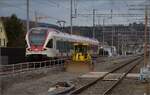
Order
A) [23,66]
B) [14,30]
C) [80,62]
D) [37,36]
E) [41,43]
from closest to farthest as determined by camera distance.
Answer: [23,66]
[41,43]
[80,62]
[37,36]
[14,30]

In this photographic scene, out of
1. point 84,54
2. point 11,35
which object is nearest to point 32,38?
point 84,54

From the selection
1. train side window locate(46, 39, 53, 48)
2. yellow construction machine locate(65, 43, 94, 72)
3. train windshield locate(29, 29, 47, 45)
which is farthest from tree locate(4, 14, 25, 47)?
train side window locate(46, 39, 53, 48)

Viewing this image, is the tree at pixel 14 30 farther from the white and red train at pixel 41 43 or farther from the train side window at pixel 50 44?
the train side window at pixel 50 44

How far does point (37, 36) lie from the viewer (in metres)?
42.6

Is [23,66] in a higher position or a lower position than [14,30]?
lower

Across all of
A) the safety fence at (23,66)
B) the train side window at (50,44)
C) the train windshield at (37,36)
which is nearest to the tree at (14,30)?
the safety fence at (23,66)

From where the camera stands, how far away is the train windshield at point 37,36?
4212 cm

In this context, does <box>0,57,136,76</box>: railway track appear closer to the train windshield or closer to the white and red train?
the white and red train

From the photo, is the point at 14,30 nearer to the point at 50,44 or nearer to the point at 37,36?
the point at 37,36

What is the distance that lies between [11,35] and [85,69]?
141 ft

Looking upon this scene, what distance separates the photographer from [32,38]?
139 feet

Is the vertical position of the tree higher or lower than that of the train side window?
higher

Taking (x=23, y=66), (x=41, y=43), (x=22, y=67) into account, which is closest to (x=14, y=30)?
(x=41, y=43)

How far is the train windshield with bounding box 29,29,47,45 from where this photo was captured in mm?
42125
